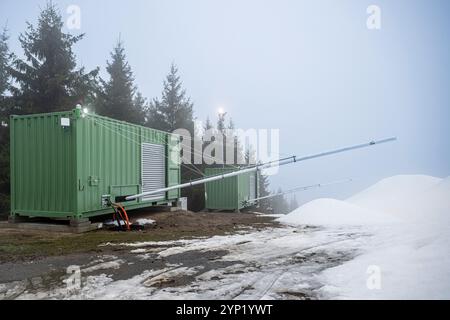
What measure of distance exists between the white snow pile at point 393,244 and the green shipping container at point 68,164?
5839 mm

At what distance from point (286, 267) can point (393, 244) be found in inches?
92.8

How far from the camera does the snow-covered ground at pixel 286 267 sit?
3768mm

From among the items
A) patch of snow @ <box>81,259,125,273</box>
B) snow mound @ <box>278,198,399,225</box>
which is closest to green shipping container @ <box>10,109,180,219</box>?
patch of snow @ <box>81,259,125,273</box>

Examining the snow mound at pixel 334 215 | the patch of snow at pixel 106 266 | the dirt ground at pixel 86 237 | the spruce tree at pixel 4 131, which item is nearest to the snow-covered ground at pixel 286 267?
the patch of snow at pixel 106 266

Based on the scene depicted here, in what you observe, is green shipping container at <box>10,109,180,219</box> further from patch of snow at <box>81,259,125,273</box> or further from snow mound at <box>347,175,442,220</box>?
snow mound at <box>347,175,442,220</box>

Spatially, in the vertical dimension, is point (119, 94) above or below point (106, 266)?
above

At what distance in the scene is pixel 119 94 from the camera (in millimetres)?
25484

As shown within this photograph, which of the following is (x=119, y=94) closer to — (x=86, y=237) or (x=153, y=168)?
(x=153, y=168)

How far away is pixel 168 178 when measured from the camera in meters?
12.9

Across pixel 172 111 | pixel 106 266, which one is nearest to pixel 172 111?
pixel 172 111

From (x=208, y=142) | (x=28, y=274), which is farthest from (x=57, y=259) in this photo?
(x=208, y=142)

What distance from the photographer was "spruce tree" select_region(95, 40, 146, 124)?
24453 millimetres

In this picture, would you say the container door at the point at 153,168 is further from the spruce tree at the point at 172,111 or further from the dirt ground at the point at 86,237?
the spruce tree at the point at 172,111
